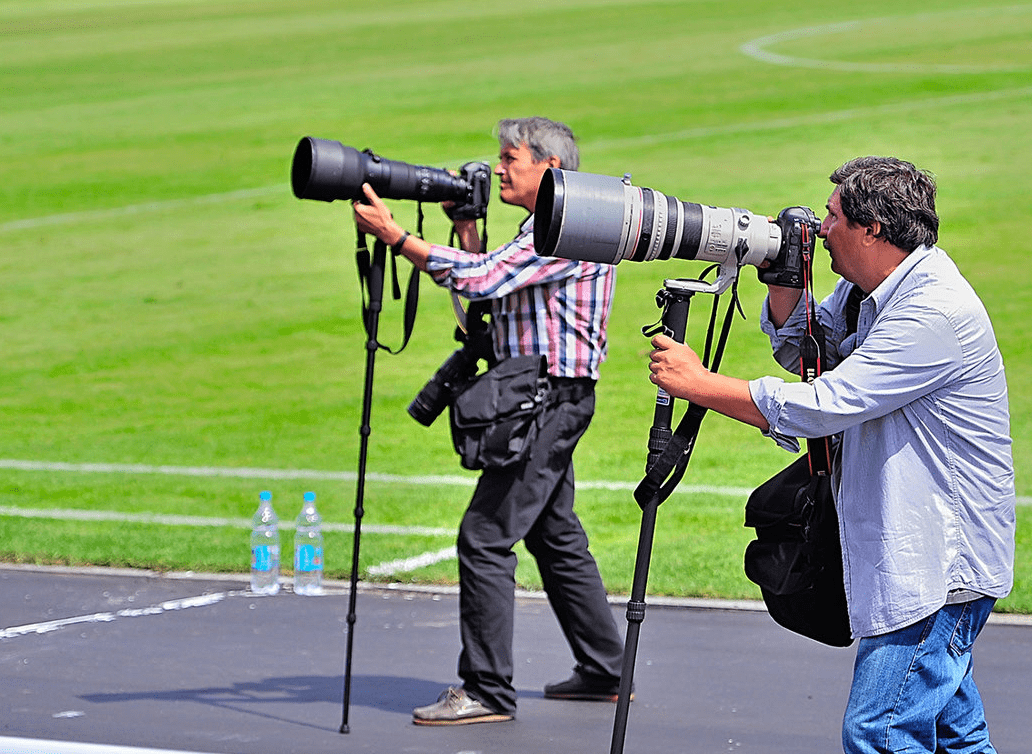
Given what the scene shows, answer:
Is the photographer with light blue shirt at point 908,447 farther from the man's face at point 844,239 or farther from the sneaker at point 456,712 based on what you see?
the sneaker at point 456,712

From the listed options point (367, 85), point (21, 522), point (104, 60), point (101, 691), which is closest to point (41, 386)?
point (21, 522)

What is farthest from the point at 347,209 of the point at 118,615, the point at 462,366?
the point at 462,366

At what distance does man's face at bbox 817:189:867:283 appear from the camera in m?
4.16

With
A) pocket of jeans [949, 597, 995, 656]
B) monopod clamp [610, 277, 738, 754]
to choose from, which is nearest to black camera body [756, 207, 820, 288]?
monopod clamp [610, 277, 738, 754]

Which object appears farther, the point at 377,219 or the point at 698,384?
the point at 377,219

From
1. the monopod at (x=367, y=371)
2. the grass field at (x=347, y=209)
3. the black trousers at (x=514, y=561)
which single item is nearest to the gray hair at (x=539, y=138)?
the monopod at (x=367, y=371)

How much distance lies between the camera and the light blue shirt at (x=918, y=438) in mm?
4035

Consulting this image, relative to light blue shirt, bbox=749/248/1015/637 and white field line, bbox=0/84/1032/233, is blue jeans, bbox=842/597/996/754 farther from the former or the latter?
white field line, bbox=0/84/1032/233

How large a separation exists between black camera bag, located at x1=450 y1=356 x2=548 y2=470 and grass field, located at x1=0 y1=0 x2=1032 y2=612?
2435mm

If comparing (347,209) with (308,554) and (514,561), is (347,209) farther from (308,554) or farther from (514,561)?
(514,561)

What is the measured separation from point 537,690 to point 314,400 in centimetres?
890

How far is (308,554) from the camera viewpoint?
8.49 meters

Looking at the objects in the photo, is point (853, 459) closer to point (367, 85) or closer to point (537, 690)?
point (537, 690)

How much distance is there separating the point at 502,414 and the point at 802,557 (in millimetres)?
1871
